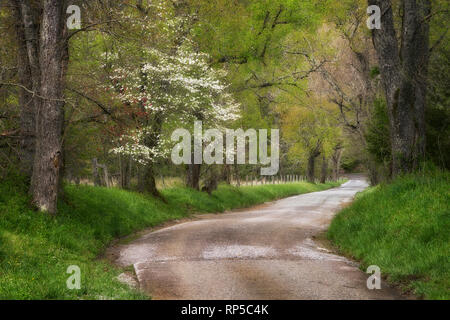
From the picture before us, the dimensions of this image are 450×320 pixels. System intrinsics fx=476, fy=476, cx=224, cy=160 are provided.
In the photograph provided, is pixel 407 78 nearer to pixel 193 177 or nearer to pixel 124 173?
pixel 124 173

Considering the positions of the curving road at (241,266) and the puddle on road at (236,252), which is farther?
the puddle on road at (236,252)

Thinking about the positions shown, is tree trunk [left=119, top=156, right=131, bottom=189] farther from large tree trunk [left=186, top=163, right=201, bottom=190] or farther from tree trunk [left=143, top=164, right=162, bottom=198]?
large tree trunk [left=186, top=163, right=201, bottom=190]

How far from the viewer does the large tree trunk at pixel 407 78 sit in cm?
A: 1491

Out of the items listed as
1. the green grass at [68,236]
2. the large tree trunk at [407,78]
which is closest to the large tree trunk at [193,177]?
the green grass at [68,236]

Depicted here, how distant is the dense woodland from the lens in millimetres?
13562

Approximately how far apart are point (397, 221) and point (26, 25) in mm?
11360

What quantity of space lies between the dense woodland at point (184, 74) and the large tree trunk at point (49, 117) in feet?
0.09

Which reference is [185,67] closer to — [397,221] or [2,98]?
[2,98]

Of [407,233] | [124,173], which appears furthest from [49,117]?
[124,173]

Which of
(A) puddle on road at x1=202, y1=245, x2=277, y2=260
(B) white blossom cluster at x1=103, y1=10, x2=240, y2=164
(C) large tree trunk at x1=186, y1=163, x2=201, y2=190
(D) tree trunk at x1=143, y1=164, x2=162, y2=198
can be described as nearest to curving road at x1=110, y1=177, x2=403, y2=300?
(A) puddle on road at x1=202, y1=245, x2=277, y2=260

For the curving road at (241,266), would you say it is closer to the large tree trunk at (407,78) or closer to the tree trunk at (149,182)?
the large tree trunk at (407,78)

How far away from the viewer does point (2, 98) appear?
45.1ft

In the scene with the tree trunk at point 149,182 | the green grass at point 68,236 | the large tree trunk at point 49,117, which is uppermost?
the large tree trunk at point 49,117
